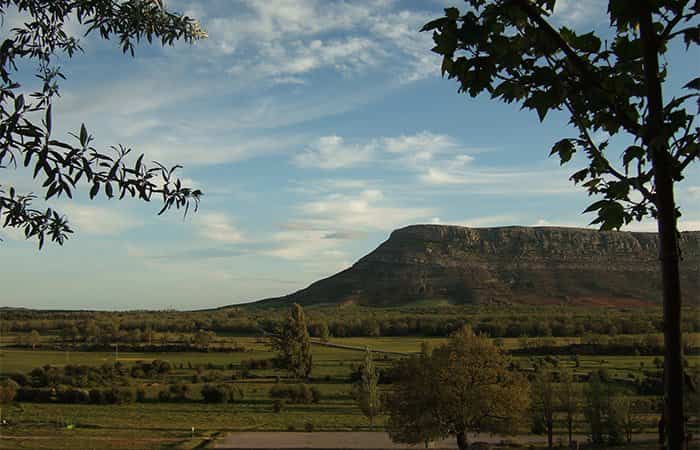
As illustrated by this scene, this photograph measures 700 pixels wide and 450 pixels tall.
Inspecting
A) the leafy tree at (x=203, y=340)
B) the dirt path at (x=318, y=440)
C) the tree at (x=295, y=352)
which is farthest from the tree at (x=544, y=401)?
the leafy tree at (x=203, y=340)

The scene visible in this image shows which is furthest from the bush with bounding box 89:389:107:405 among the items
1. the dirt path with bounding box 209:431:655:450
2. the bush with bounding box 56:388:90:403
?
the dirt path with bounding box 209:431:655:450

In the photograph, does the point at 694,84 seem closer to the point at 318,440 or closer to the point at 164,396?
the point at 318,440

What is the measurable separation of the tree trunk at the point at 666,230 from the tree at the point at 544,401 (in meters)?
33.7

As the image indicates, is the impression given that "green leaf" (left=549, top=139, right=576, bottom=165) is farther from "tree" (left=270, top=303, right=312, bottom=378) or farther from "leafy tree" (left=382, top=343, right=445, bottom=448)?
"tree" (left=270, top=303, right=312, bottom=378)

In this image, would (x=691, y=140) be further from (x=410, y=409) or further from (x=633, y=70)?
(x=410, y=409)

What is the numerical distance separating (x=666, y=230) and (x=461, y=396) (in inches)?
1143

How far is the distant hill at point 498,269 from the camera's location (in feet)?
417

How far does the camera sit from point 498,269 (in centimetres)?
14288

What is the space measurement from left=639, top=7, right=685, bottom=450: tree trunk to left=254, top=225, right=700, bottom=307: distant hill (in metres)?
127

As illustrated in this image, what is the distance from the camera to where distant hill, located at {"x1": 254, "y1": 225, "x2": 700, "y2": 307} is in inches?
5010

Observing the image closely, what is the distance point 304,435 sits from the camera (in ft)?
120

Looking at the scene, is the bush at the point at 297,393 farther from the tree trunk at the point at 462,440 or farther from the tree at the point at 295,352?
the tree trunk at the point at 462,440

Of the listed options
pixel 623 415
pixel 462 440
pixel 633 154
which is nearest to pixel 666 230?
pixel 633 154

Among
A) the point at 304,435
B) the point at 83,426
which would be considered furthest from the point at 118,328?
the point at 304,435
